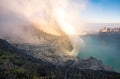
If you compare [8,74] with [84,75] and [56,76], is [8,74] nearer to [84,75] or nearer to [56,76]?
[56,76]

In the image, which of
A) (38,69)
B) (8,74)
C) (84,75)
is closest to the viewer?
(8,74)

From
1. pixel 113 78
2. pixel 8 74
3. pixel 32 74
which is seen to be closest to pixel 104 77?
pixel 113 78

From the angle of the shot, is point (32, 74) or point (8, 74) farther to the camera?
point (32, 74)

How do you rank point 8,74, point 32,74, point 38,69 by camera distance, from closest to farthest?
1. point 8,74
2. point 32,74
3. point 38,69

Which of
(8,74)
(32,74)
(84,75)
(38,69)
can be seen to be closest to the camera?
(8,74)

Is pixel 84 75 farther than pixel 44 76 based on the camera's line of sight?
Yes

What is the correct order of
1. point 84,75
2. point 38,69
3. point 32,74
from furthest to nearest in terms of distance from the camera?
1. point 84,75
2. point 38,69
3. point 32,74

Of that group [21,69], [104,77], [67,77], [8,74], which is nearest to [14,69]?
[21,69]

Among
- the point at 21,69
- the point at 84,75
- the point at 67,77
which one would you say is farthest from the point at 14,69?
the point at 84,75

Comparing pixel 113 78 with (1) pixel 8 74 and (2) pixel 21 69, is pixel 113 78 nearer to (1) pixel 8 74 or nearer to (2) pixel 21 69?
(2) pixel 21 69
